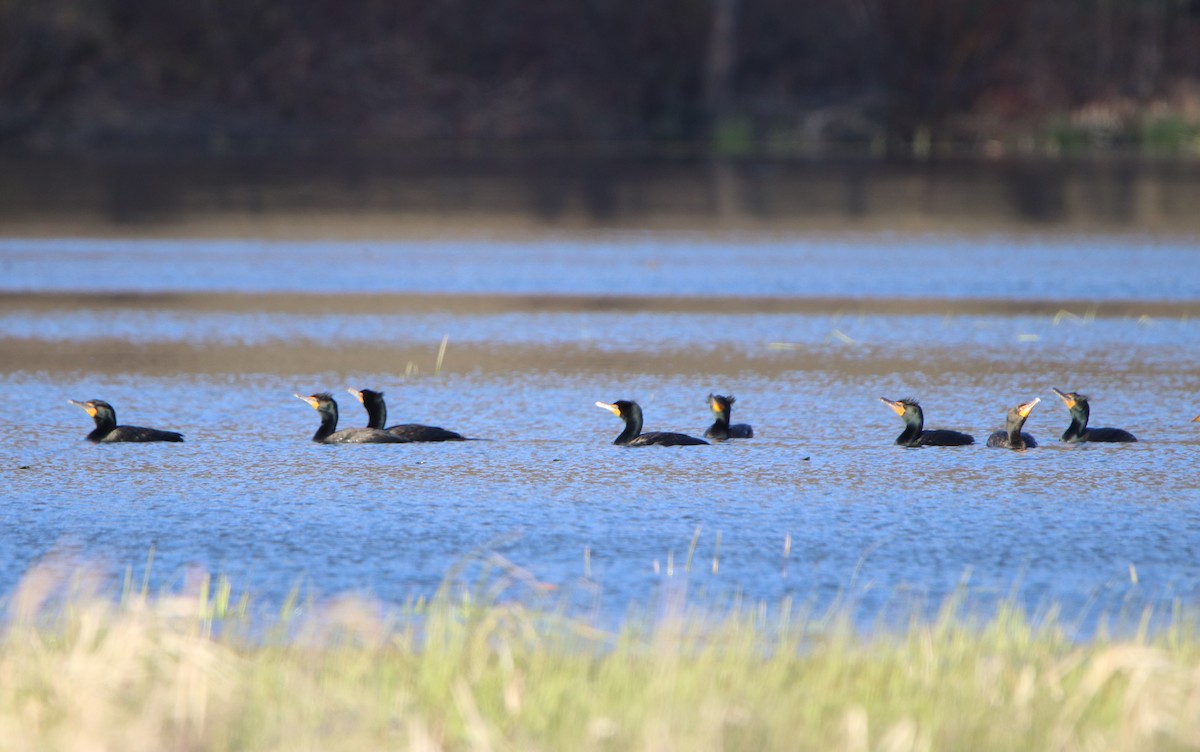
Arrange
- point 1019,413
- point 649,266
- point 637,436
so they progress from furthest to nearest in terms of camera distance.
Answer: point 649,266
point 637,436
point 1019,413

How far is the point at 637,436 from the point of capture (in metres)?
7.68

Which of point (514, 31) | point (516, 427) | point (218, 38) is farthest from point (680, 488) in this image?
point (514, 31)

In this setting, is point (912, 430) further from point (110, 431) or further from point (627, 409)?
point (110, 431)

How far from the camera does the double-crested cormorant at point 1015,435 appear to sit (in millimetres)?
7410

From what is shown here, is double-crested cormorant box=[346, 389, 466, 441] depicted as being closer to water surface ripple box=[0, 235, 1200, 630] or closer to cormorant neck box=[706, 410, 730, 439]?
water surface ripple box=[0, 235, 1200, 630]

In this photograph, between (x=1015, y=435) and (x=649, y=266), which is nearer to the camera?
(x=1015, y=435)

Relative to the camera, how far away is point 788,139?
3878 centimetres

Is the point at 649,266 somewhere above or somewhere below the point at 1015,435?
above

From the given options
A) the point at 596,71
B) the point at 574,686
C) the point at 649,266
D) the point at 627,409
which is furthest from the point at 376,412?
the point at 596,71

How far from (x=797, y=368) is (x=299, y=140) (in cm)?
3063

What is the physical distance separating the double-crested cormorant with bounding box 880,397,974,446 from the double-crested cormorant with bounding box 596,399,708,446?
0.79 metres

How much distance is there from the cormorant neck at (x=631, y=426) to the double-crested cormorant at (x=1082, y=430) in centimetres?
165

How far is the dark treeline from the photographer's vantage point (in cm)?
3831

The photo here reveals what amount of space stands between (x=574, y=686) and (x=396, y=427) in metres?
3.64
